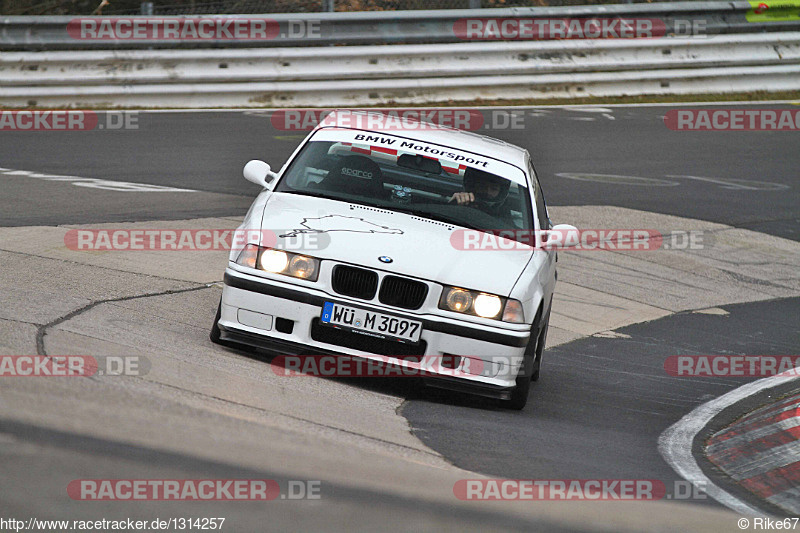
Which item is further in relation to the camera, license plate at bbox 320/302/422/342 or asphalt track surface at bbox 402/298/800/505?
license plate at bbox 320/302/422/342

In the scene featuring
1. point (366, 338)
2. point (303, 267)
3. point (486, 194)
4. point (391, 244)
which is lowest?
point (366, 338)

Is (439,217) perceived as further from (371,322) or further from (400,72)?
(400,72)

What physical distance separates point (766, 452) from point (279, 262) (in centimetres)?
295

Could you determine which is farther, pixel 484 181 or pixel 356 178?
pixel 484 181

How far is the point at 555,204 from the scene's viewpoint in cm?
1343

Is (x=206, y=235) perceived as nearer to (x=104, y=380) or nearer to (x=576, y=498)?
(x=104, y=380)

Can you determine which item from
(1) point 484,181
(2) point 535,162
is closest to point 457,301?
(1) point 484,181

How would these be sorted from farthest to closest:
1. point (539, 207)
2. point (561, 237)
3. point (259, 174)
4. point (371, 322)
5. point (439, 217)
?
point (539, 207) < point (259, 174) < point (561, 237) < point (439, 217) < point (371, 322)

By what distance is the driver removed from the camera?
7.19 m

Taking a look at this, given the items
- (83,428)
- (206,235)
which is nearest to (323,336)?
(83,428)

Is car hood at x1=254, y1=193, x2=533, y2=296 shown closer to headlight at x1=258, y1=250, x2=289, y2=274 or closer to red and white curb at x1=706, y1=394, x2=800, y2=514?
headlight at x1=258, y1=250, x2=289, y2=274

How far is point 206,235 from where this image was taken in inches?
Result: 410

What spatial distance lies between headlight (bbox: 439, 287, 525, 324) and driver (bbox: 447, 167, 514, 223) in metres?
1.01

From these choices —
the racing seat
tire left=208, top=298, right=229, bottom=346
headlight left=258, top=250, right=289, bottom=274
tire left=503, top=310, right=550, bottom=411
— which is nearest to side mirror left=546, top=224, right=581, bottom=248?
tire left=503, top=310, right=550, bottom=411
